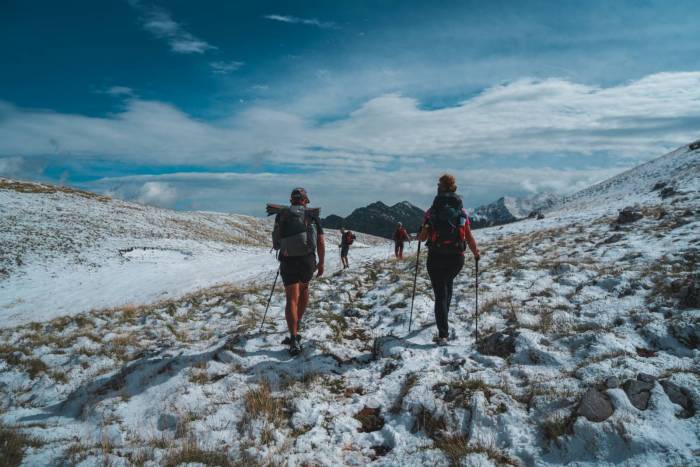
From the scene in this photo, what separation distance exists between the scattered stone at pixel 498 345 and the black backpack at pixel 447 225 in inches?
64.4

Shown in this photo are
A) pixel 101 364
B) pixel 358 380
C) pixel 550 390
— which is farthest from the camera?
pixel 101 364

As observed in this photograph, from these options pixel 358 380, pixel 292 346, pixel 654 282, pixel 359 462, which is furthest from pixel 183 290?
pixel 654 282

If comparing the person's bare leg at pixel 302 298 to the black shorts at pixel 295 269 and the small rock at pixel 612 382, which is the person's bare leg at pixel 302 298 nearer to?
the black shorts at pixel 295 269

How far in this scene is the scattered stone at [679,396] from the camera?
12.4 feet

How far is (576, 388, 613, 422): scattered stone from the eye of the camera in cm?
392

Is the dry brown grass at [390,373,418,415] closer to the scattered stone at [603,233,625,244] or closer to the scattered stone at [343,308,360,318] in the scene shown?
the scattered stone at [343,308,360,318]

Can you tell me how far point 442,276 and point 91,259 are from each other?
29764 millimetres

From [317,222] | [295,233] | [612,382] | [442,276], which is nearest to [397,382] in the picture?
[442,276]

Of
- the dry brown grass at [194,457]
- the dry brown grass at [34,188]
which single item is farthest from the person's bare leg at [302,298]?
the dry brown grass at [34,188]

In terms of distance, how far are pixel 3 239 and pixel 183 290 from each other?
69.1 ft

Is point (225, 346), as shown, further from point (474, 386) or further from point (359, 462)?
point (474, 386)

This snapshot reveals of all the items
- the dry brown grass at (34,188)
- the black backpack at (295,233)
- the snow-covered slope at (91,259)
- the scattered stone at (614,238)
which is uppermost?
the dry brown grass at (34,188)

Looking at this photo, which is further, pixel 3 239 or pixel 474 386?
pixel 3 239

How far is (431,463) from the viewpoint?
3867 mm
